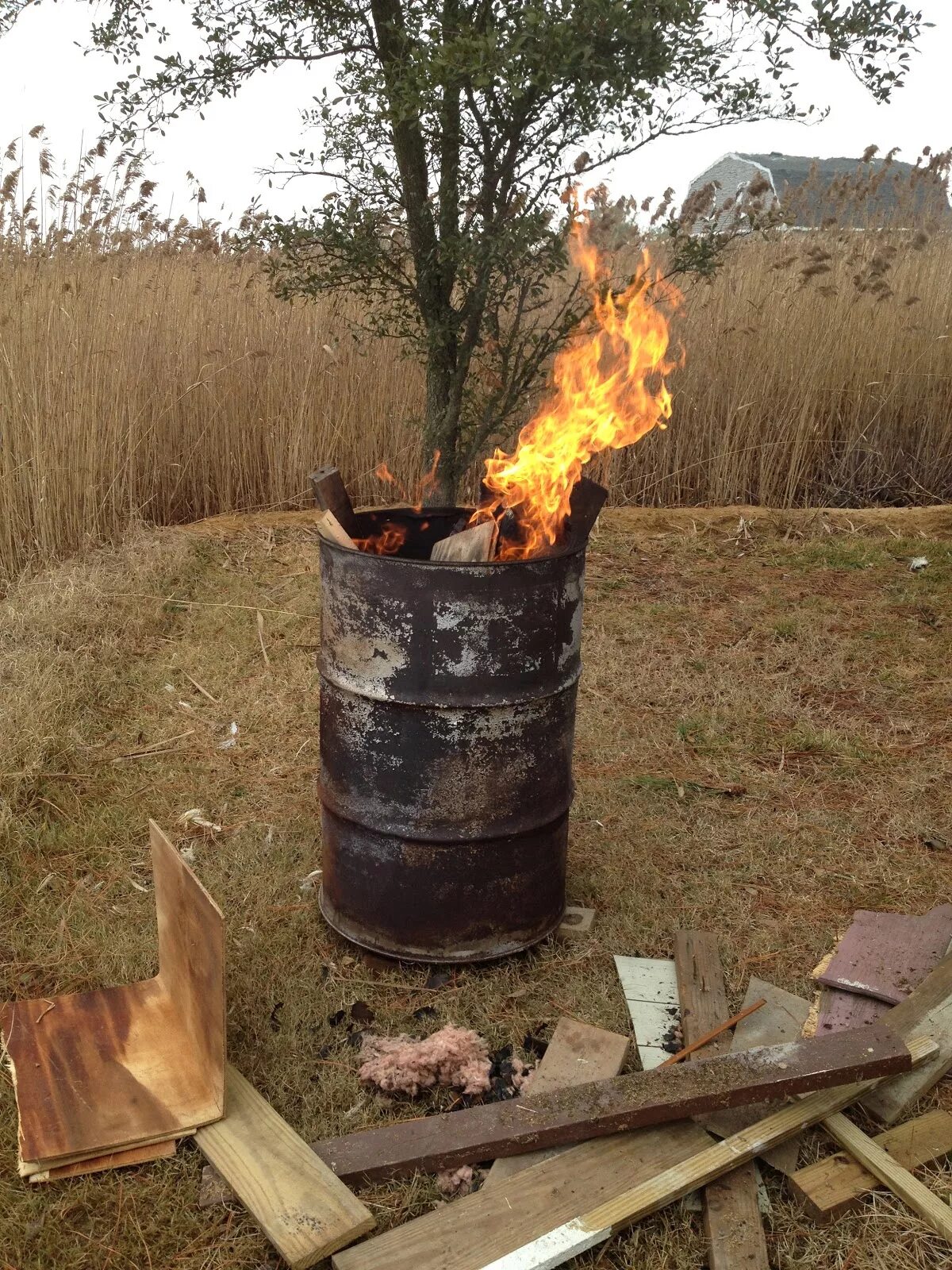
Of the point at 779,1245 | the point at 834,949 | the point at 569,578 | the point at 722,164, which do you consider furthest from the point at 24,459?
the point at 722,164

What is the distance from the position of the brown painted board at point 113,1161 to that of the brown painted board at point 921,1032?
1.57 m

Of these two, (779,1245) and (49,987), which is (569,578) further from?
(49,987)

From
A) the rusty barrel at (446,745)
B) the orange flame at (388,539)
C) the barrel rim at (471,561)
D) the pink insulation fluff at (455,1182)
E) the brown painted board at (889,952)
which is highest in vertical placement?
the barrel rim at (471,561)

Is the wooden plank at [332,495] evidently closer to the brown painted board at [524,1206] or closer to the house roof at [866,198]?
the brown painted board at [524,1206]

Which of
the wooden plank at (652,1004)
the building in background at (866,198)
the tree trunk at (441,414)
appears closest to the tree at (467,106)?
the tree trunk at (441,414)

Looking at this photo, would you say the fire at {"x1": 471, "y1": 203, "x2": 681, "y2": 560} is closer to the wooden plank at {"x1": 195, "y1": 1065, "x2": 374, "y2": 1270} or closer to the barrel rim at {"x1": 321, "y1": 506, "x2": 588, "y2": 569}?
the barrel rim at {"x1": 321, "y1": 506, "x2": 588, "y2": 569}

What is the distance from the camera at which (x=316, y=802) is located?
3.90m

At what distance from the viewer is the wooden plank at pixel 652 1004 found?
2.69 meters

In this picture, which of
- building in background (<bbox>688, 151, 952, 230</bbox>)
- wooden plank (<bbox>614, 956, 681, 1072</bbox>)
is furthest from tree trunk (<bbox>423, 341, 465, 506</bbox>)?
building in background (<bbox>688, 151, 952, 230</bbox>)

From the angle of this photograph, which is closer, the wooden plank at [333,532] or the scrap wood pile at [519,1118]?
the scrap wood pile at [519,1118]

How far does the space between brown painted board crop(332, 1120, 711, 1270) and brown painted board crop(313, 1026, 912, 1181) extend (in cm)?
5

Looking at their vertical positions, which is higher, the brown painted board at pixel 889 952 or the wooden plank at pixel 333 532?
the wooden plank at pixel 333 532

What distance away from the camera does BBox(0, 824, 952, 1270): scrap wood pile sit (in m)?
2.08

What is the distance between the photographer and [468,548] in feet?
8.82
